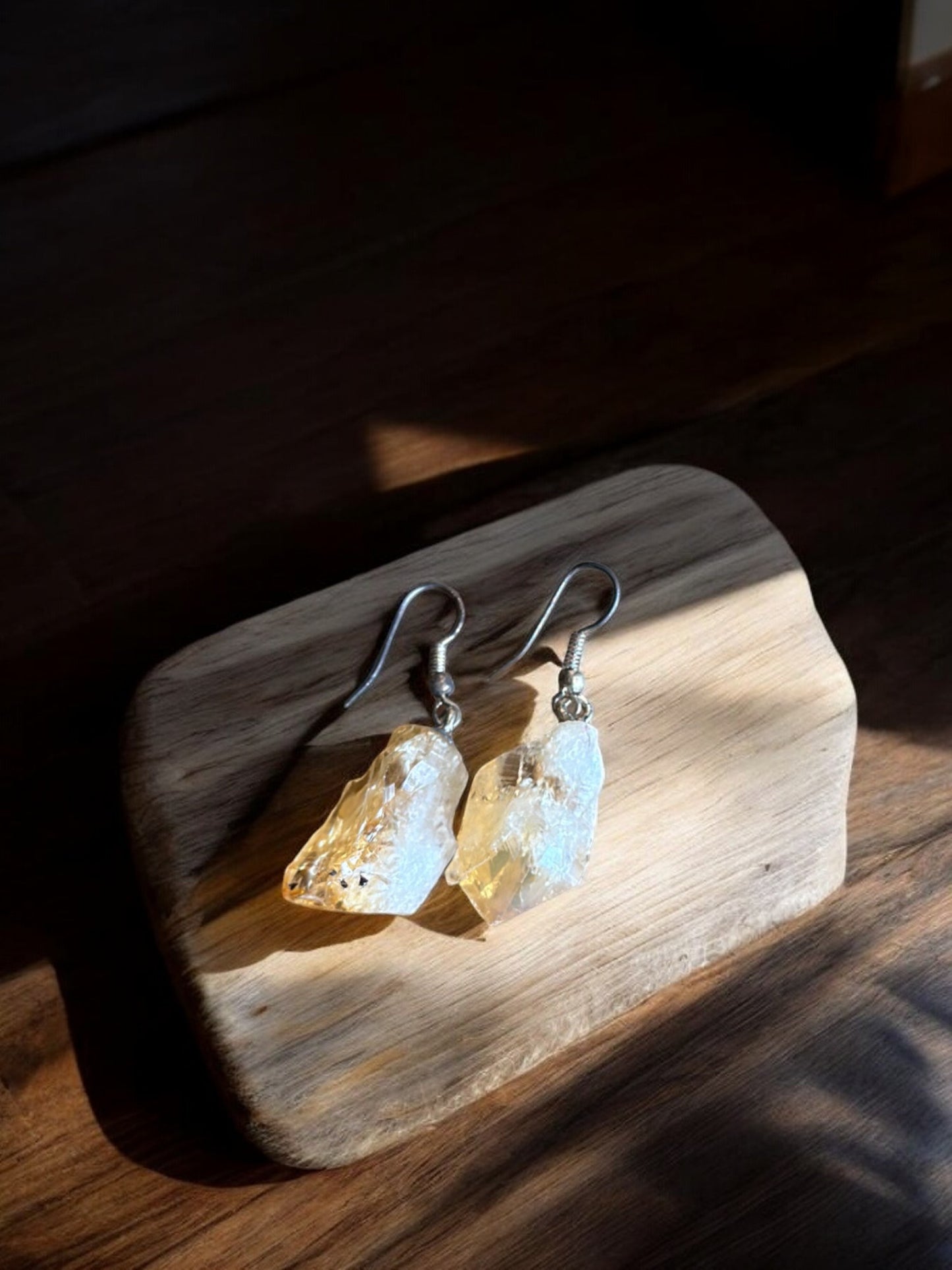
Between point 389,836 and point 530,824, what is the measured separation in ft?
0.25

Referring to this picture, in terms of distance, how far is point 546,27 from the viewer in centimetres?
144

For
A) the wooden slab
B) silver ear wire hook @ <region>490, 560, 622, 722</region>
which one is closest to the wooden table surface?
the wooden slab

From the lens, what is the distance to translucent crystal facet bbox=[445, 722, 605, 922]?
805 millimetres

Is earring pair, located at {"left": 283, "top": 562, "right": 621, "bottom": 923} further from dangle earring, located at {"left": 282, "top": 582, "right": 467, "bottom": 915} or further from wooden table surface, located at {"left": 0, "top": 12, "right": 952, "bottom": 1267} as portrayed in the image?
wooden table surface, located at {"left": 0, "top": 12, "right": 952, "bottom": 1267}

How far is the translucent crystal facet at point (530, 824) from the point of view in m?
0.81

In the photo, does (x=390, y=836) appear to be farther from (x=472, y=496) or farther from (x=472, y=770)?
(x=472, y=496)

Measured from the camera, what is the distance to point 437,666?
90cm

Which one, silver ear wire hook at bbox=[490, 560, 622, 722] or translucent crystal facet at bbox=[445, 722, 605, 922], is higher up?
silver ear wire hook at bbox=[490, 560, 622, 722]

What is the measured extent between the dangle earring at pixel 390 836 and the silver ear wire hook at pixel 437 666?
16mm

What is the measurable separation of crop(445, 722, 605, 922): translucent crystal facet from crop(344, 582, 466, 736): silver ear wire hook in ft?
0.15

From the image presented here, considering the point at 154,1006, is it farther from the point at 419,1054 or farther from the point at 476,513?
the point at 476,513

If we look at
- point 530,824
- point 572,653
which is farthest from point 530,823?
point 572,653

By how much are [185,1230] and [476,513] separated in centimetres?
51

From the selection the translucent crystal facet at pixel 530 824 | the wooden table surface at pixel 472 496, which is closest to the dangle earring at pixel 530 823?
the translucent crystal facet at pixel 530 824
